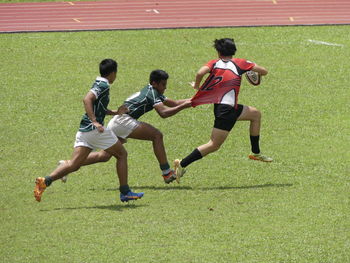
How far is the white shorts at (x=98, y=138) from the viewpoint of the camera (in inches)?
490

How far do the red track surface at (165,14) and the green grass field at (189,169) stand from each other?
6.30 ft

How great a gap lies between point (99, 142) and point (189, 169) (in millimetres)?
2511

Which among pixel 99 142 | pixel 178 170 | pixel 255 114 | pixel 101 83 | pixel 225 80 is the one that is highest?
pixel 101 83

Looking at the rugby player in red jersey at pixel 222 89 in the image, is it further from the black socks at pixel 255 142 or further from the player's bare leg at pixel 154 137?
the black socks at pixel 255 142

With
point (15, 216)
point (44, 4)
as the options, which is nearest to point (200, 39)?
point (44, 4)

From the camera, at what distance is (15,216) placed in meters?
12.2

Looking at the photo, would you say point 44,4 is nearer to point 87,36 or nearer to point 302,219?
point 87,36

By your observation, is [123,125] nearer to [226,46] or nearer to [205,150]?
[205,150]

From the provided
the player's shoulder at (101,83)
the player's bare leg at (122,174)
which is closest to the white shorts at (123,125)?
the player's bare leg at (122,174)

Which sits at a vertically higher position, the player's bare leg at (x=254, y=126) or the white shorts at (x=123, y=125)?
the white shorts at (x=123, y=125)

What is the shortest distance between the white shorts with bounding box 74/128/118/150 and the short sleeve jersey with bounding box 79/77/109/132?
0.23 feet

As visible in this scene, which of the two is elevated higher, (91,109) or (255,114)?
(91,109)

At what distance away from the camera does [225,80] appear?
529 inches

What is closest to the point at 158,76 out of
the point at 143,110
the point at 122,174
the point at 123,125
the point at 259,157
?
the point at 143,110
